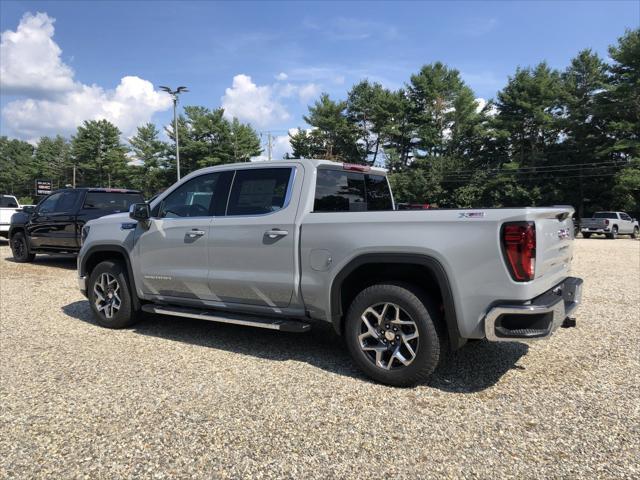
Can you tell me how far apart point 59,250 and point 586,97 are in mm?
43612

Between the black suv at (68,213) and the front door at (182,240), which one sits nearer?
the front door at (182,240)

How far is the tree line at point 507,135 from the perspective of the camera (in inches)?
1475

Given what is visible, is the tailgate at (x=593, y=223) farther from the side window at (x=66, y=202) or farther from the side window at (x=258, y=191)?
the side window at (x=258, y=191)

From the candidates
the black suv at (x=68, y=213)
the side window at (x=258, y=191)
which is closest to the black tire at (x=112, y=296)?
the side window at (x=258, y=191)

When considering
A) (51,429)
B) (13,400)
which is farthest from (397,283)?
(13,400)

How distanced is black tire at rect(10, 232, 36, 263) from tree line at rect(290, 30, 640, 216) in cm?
3251

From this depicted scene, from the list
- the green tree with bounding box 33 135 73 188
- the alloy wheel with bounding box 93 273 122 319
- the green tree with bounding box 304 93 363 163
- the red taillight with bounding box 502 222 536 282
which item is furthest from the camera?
the green tree with bounding box 33 135 73 188

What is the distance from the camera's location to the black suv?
1034 cm

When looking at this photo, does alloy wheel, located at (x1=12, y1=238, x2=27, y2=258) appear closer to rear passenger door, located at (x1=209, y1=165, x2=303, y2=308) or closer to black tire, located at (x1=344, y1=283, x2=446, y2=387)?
rear passenger door, located at (x1=209, y1=165, x2=303, y2=308)

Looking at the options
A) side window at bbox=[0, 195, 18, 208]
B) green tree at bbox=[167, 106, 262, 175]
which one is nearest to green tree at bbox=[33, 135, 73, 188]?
green tree at bbox=[167, 106, 262, 175]

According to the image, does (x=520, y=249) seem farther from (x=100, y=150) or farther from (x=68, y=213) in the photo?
(x=100, y=150)

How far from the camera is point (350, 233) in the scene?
155 inches

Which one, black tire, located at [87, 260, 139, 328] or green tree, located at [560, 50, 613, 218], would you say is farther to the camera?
green tree, located at [560, 50, 613, 218]

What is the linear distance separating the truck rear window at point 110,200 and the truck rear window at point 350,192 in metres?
7.29
